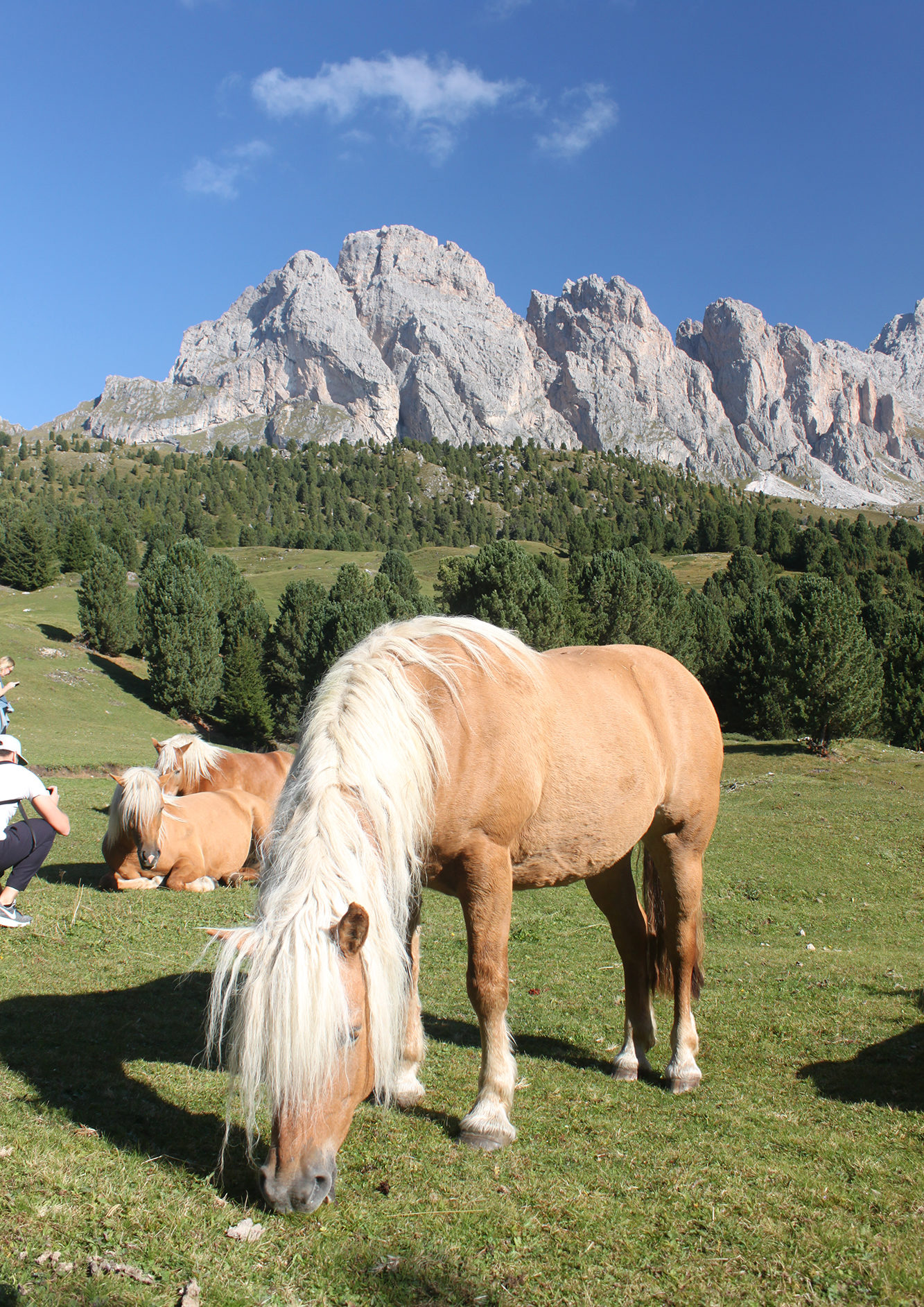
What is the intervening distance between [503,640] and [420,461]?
516 feet

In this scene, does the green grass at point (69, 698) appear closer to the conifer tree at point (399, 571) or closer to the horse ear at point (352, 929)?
the horse ear at point (352, 929)

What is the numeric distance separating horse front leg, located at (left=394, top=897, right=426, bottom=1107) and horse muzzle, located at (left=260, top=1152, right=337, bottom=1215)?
1.26m

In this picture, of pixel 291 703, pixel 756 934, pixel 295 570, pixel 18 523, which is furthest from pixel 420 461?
pixel 756 934

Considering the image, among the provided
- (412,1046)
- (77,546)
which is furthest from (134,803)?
(77,546)

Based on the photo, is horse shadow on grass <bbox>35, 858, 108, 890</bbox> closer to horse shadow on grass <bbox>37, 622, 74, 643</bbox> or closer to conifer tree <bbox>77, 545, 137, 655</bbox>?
conifer tree <bbox>77, 545, 137, 655</bbox>

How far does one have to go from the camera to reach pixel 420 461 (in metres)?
156

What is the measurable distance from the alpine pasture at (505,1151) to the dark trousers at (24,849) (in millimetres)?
523

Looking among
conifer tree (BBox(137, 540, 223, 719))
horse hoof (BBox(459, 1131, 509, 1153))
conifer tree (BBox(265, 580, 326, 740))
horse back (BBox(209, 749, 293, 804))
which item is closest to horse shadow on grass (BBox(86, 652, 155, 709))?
conifer tree (BBox(137, 540, 223, 719))

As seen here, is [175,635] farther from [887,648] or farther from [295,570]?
[887,648]

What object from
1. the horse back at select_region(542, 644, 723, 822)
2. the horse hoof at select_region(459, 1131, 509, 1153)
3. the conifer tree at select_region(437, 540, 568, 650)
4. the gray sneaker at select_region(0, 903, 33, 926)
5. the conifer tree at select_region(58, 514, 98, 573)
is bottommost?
the gray sneaker at select_region(0, 903, 33, 926)

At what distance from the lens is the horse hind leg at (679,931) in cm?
485

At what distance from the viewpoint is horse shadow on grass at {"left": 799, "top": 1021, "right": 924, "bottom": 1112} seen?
14.4 ft

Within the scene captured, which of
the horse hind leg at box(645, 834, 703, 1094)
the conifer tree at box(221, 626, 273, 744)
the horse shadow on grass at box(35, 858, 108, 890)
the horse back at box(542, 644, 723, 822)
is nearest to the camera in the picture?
the horse back at box(542, 644, 723, 822)

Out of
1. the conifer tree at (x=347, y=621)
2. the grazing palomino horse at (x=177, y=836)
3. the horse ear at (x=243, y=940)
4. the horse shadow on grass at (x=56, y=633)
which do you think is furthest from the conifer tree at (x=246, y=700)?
the horse ear at (x=243, y=940)
